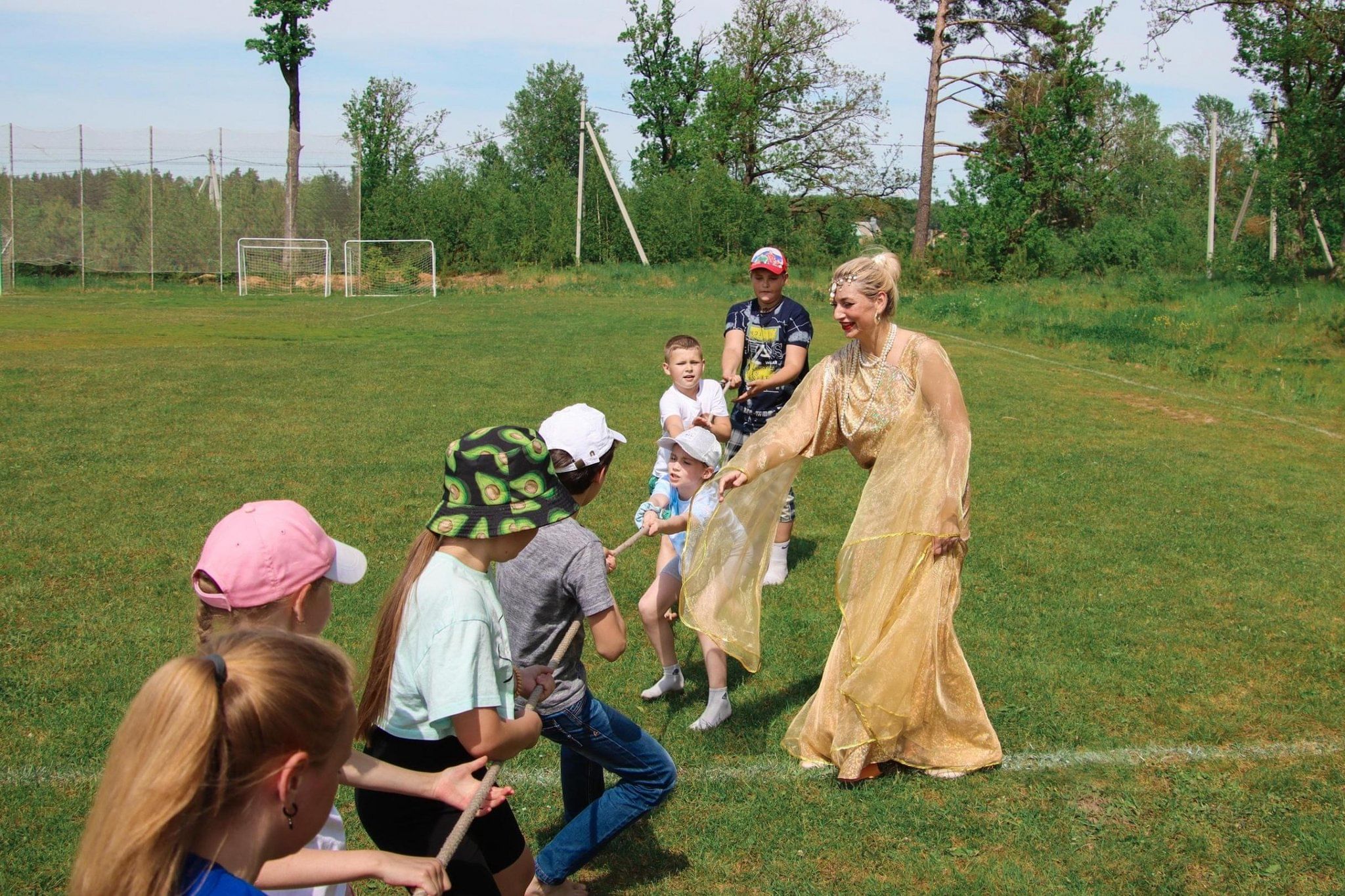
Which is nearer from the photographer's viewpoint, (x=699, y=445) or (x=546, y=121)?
(x=699, y=445)

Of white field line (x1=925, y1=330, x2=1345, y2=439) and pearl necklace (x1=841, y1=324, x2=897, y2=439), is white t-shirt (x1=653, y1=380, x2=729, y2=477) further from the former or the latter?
white field line (x1=925, y1=330, x2=1345, y2=439)

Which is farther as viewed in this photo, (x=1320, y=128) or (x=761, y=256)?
(x=1320, y=128)

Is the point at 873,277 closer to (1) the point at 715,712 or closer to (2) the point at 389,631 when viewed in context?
(1) the point at 715,712

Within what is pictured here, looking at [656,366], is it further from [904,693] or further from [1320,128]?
[1320,128]

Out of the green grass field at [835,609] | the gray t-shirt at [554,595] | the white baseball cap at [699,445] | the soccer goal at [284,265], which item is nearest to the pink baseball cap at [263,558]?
the gray t-shirt at [554,595]

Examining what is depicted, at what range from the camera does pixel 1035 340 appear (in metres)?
21.9

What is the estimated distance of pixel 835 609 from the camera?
6.70 m

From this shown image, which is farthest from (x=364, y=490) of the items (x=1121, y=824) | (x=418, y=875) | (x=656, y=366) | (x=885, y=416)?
(x=656, y=366)

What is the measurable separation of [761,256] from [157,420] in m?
7.16

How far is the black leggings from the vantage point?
9.39ft

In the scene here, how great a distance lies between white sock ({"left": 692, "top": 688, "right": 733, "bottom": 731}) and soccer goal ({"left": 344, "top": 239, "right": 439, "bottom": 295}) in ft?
101

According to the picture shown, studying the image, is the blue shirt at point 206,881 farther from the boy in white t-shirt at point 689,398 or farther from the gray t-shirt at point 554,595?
the boy in white t-shirt at point 689,398

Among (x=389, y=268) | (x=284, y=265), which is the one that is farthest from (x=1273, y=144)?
(x=284, y=265)

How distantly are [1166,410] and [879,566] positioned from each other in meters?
11.3
